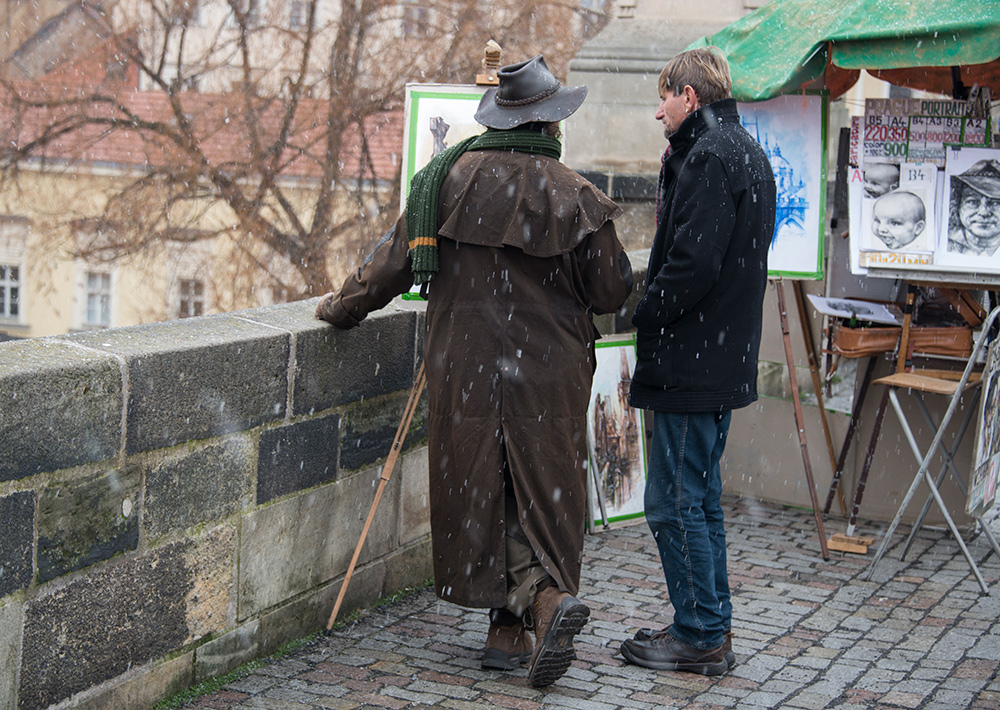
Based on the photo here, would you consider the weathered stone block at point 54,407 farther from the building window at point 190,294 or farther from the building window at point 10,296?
the building window at point 10,296

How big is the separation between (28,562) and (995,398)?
11.9 ft

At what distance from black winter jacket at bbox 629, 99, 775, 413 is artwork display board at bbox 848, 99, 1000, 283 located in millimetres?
1560

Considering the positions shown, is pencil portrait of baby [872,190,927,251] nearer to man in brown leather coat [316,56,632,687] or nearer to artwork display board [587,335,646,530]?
artwork display board [587,335,646,530]

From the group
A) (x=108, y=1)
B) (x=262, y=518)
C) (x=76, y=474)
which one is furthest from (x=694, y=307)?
(x=108, y=1)

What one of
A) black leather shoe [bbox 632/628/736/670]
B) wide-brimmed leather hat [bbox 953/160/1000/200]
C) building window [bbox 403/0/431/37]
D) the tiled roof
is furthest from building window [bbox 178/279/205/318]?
black leather shoe [bbox 632/628/736/670]

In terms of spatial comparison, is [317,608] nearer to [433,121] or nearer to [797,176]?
[433,121]

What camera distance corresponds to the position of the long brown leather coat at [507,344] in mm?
3869

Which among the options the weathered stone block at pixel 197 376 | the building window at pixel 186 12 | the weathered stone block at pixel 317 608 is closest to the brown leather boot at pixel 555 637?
the weathered stone block at pixel 317 608

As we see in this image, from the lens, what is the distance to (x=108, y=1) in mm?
15148

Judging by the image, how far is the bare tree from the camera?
1513cm

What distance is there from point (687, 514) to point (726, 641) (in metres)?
0.50

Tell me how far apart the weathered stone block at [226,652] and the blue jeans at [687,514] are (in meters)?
1.35

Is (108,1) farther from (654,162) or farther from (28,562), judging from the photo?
(28,562)

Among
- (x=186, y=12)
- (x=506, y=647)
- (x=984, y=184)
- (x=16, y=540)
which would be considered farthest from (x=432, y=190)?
(x=186, y=12)
